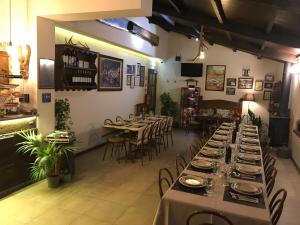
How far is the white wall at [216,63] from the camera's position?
917cm

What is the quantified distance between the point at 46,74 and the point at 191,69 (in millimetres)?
6638

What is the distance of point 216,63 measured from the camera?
9.76 m

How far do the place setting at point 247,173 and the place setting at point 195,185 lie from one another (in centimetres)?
39

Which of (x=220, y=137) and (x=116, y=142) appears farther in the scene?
(x=116, y=142)

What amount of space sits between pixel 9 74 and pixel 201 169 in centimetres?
337

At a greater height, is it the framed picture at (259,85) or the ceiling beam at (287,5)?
the ceiling beam at (287,5)

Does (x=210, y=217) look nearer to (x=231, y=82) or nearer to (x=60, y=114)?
(x=60, y=114)

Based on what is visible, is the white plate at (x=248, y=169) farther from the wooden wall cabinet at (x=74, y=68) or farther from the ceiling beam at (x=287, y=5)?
the wooden wall cabinet at (x=74, y=68)

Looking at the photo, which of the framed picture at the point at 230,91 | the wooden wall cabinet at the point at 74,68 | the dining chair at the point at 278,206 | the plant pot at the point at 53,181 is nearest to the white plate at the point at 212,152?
the dining chair at the point at 278,206

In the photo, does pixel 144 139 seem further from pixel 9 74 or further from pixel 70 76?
pixel 9 74

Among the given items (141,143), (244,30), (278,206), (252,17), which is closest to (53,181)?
(141,143)

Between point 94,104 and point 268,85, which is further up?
point 268,85

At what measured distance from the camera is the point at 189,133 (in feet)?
30.5

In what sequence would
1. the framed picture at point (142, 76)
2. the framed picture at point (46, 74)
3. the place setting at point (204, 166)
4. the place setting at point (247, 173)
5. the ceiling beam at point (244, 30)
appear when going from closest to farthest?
the place setting at point (247, 173), the place setting at point (204, 166), the framed picture at point (46, 74), the ceiling beam at point (244, 30), the framed picture at point (142, 76)
